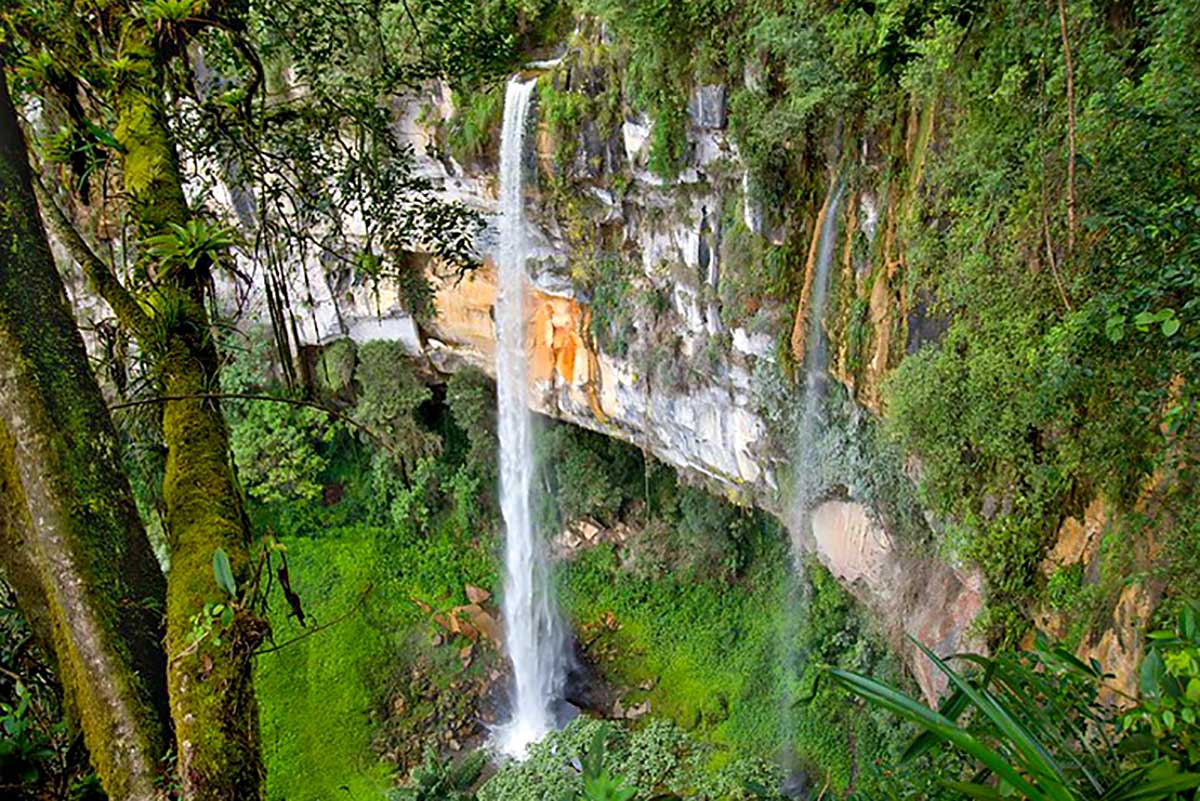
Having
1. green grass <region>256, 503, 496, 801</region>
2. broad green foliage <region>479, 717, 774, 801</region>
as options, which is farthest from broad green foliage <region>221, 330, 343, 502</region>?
broad green foliage <region>479, 717, 774, 801</region>

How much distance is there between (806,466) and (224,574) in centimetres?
542

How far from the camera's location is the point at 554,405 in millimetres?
9039

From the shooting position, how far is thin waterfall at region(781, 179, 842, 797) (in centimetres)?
517

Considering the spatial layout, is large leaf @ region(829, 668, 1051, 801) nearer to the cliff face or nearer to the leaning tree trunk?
the leaning tree trunk

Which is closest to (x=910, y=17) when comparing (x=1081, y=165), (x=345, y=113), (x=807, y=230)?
(x=1081, y=165)

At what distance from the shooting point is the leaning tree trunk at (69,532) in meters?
1.19

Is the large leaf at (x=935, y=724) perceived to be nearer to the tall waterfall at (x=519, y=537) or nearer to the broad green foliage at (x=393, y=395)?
the tall waterfall at (x=519, y=537)

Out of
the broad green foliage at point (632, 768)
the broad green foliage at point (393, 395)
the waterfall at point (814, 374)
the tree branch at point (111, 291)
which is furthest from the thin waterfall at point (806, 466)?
the broad green foliage at point (393, 395)

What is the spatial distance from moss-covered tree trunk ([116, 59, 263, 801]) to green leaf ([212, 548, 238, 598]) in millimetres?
25

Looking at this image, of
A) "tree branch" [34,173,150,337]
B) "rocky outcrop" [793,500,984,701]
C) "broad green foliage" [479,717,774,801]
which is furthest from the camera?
"rocky outcrop" [793,500,984,701]

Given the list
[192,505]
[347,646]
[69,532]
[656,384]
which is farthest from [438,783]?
[69,532]

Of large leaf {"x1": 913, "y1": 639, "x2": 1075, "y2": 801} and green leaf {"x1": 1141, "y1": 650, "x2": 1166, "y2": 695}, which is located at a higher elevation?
large leaf {"x1": 913, "y1": 639, "x2": 1075, "y2": 801}

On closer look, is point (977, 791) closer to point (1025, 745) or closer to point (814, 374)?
point (1025, 745)

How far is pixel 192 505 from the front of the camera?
138cm
